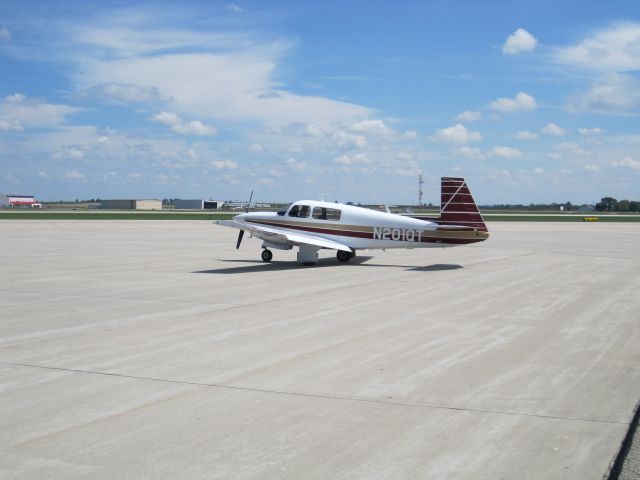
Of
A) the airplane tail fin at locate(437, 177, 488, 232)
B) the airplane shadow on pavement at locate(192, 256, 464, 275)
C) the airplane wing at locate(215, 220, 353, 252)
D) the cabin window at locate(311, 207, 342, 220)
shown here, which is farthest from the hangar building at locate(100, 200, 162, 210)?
the airplane tail fin at locate(437, 177, 488, 232)

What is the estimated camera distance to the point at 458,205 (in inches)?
883

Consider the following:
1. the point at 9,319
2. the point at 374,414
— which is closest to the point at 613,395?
the point at 374,414

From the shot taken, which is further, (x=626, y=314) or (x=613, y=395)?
(x=626, y=314)

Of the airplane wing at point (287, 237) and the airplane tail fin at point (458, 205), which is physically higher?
the airplane tail fin at point (458, 205)

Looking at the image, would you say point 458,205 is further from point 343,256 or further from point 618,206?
point 618,206

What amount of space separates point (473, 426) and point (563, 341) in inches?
189

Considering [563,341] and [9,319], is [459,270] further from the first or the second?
[9,319]

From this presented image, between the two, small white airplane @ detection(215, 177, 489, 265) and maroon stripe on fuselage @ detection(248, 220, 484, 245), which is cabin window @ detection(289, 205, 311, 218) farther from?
maroon stripe on fuselage @ detection(248, 220, 484, 245)

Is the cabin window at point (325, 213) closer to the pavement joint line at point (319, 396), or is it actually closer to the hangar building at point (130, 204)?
the pavement joint line at point (319, 396)

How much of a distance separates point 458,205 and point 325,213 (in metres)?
4.85

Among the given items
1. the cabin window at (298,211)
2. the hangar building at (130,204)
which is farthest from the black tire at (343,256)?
the hangar building at (130,204)

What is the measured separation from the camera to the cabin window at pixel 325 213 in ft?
79.6

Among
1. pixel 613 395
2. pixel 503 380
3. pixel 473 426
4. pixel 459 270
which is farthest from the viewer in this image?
pixel 459 270

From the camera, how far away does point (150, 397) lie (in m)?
7.35
